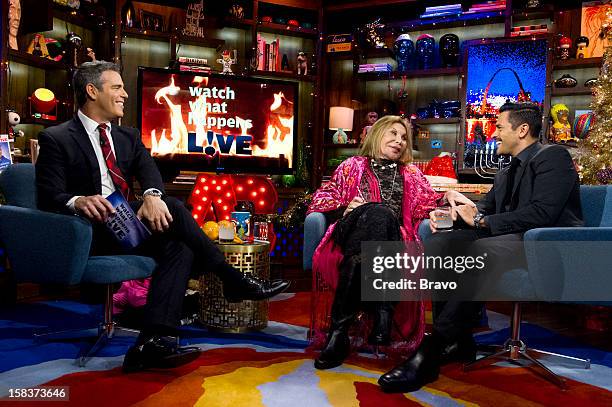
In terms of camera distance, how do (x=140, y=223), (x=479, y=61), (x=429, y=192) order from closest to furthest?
(x=140, y=223)
(x=429, y=192)
(x=479, y=61)

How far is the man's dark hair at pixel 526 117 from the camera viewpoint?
2562mm

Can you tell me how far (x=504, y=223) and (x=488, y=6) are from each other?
3.51m

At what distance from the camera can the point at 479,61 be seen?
517 centimetres

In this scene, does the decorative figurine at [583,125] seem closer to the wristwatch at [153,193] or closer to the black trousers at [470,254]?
the black trousers at [470,254]

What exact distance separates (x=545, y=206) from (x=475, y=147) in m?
2.97

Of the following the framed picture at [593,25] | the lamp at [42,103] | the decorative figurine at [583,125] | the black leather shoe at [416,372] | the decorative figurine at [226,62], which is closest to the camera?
the black leather shoe at [416,372]

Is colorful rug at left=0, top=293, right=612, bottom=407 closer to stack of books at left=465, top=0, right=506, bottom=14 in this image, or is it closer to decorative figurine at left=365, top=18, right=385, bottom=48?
stack of books at left=465, top=0, right=506, bottom=14

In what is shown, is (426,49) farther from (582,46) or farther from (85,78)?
(85,78)

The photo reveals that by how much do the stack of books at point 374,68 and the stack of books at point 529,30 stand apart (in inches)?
47.1

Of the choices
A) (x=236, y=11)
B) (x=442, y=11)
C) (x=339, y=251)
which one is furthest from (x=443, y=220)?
(x=236, y=11)

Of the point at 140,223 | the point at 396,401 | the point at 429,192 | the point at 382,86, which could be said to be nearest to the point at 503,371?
the point at 396,401

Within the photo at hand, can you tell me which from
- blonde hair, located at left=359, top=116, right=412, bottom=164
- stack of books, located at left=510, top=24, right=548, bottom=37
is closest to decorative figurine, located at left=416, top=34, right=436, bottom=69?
stack of books, located at left=510, top=24, right=548, bottom=37

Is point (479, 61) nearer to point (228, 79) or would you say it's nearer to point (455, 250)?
point (228, 79)

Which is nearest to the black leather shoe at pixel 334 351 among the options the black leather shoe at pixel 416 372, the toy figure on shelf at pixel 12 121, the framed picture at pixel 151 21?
the black leather shoe at pixel 416 372
